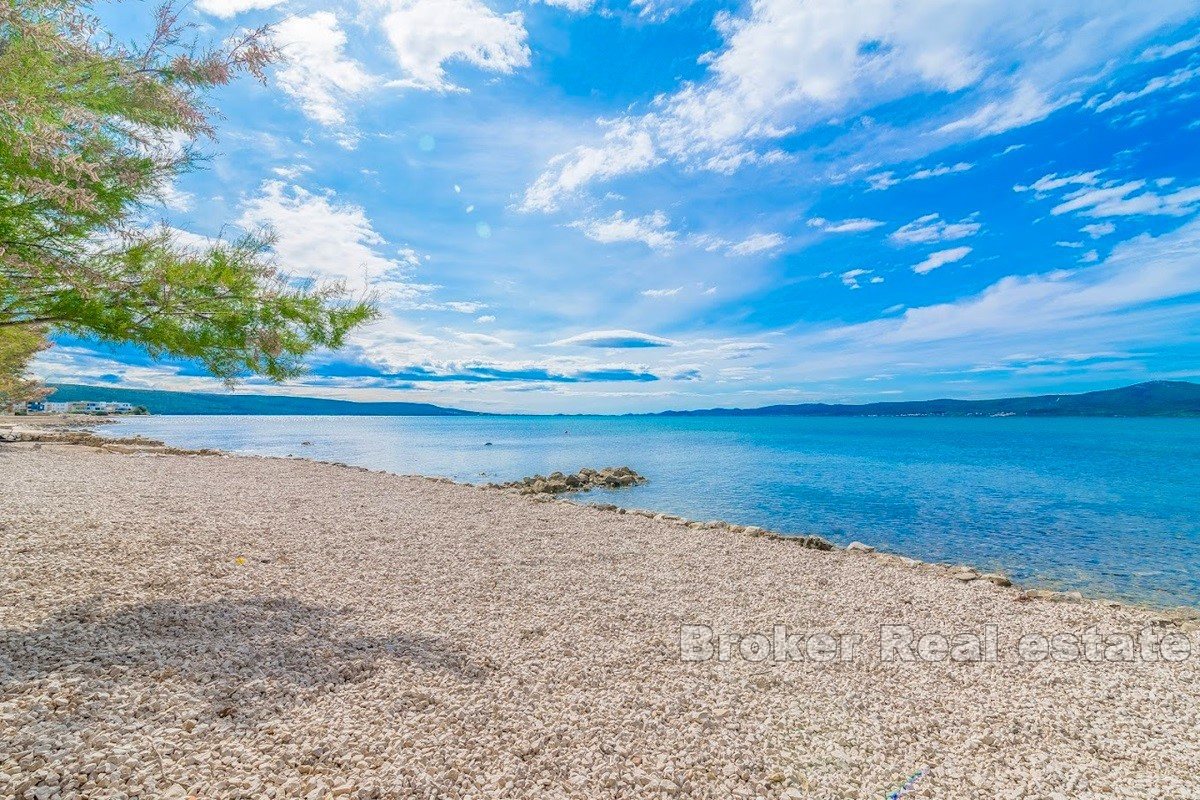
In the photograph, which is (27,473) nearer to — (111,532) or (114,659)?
(111,532)

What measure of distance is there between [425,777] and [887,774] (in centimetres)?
379

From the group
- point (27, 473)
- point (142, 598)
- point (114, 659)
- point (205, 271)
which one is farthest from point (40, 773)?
point (27, 473)

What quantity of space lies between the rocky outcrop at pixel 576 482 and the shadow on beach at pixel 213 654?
785 inches

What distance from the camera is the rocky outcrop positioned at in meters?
28.0

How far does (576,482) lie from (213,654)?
80.2 ft

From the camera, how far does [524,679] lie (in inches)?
225

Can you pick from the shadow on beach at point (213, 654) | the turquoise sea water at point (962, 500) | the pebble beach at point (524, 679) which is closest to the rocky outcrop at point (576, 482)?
the turquoise sea water at point (962, 500)

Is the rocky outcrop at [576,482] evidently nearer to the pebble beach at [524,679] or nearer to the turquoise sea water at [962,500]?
the turquoise sea water at [962,500]

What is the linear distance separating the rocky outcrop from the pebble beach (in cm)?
1676

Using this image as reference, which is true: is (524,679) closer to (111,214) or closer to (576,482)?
(111,214)

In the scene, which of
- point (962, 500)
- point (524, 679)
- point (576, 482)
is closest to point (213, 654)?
point (524, 679)

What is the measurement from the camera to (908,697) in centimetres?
591

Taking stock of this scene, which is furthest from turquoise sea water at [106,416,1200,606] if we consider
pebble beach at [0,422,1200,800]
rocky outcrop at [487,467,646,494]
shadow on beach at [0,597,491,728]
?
shadow on beach at [0,597,491,728]

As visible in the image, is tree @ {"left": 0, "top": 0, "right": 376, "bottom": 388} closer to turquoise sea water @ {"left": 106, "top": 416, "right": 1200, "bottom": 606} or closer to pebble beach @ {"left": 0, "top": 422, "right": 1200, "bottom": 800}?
pebble beach @ {"left": 0, "top": 422, "right": 1200, "bottom": 800}
